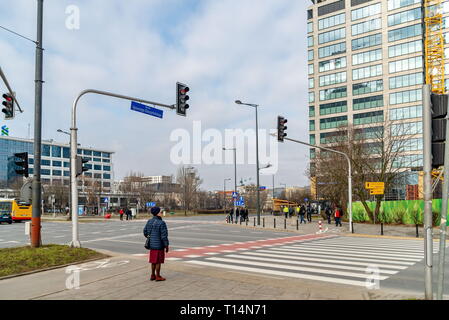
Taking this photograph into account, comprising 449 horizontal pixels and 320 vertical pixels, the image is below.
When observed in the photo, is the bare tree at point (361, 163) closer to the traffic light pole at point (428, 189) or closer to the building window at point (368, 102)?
the traffic light pole at point (428, 189)

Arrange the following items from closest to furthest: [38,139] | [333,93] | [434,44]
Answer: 1. [38,139]
2. [434,44]
3. [333,93]

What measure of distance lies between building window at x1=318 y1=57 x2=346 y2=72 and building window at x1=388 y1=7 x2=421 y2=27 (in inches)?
440

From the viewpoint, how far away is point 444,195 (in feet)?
19.3

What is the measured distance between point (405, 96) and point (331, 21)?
2364 cm

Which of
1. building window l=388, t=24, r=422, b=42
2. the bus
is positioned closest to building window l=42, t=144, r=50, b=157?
the bus

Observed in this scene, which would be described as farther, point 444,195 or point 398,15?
point 398,15

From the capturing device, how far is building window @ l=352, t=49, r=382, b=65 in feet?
248

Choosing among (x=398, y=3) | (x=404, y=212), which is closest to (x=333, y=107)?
(x=398, y=3)

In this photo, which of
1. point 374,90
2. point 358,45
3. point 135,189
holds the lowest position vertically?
point 135,189

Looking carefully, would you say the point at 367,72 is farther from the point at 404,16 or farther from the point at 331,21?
the point at 331,21

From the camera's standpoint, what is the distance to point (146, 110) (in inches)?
602
